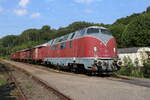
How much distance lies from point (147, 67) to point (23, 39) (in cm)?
13459

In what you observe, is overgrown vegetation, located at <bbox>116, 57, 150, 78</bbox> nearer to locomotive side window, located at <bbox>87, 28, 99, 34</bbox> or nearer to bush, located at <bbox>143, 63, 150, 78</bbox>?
bush, located at <bbox>143, 63, 150, 78</bbox>

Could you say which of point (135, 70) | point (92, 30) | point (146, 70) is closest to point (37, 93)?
point (92, 30)

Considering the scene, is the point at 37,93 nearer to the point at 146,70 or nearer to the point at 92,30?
the point at 92,30

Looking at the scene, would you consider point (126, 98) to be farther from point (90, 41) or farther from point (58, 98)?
point (90, 41)

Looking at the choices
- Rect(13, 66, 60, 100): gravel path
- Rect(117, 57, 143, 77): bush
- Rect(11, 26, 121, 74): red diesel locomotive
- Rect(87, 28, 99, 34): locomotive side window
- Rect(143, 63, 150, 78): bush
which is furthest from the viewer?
Rect(117, 57, 143, 77): bush

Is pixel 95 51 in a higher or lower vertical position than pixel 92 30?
lower

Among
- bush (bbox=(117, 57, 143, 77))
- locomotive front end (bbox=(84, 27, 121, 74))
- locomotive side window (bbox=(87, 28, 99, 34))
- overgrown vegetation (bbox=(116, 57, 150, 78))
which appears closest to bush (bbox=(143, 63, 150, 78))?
overgrown vegetation (bbox=(116, 57, 150, 78))

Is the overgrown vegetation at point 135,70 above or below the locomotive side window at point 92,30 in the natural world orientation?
below

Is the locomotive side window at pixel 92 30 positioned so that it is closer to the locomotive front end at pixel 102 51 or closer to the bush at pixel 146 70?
the locomotive front end at pixel 102 51

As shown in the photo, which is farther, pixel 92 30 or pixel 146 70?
pixel 146 70

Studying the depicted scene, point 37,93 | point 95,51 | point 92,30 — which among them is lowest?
point 37,93

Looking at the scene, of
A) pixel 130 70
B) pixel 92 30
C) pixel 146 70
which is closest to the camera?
pixel 92 30

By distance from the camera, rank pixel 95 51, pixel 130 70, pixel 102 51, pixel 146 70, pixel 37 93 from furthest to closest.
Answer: pixel 130 70
pixel 146 70
pixel 102 51
pixel 95 51
pixel 37 93

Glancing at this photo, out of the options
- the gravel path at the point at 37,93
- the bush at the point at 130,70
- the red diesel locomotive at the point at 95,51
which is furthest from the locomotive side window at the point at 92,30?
the gravel path at the point at 37,93
